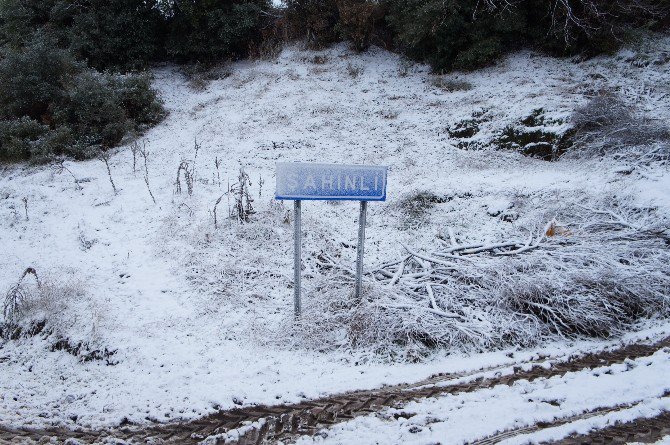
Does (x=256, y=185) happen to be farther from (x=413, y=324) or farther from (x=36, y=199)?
(x=413, y=324)

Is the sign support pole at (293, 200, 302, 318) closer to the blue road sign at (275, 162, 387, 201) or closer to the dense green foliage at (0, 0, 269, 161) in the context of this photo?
the blue road sign at (275, 162, 387, 201)

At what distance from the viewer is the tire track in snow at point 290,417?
3.38 meters

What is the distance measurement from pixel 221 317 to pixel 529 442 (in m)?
3.16

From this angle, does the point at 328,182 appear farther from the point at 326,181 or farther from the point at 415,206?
the point at 415,206

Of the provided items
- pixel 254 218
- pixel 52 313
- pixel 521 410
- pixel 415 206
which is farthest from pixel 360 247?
pixel 52 313

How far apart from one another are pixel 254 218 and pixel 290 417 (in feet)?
11.6

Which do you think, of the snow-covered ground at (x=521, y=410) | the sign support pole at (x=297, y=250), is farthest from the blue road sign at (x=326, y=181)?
the snow-covered ground at (x=521, y=410)

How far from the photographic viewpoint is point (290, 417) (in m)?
3.54

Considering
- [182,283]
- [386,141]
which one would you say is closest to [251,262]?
[182,283]

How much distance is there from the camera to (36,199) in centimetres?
706

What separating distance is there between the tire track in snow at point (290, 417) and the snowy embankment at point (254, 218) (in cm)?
12

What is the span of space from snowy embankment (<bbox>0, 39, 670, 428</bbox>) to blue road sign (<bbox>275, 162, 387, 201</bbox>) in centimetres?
144

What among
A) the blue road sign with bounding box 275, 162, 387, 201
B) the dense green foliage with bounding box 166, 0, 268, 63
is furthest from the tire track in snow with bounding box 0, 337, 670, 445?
the dense green foliage with bounding box 166, 0, 268, 63

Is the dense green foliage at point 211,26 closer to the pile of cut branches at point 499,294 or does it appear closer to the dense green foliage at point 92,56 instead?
the dense green foliage at point 92,56
